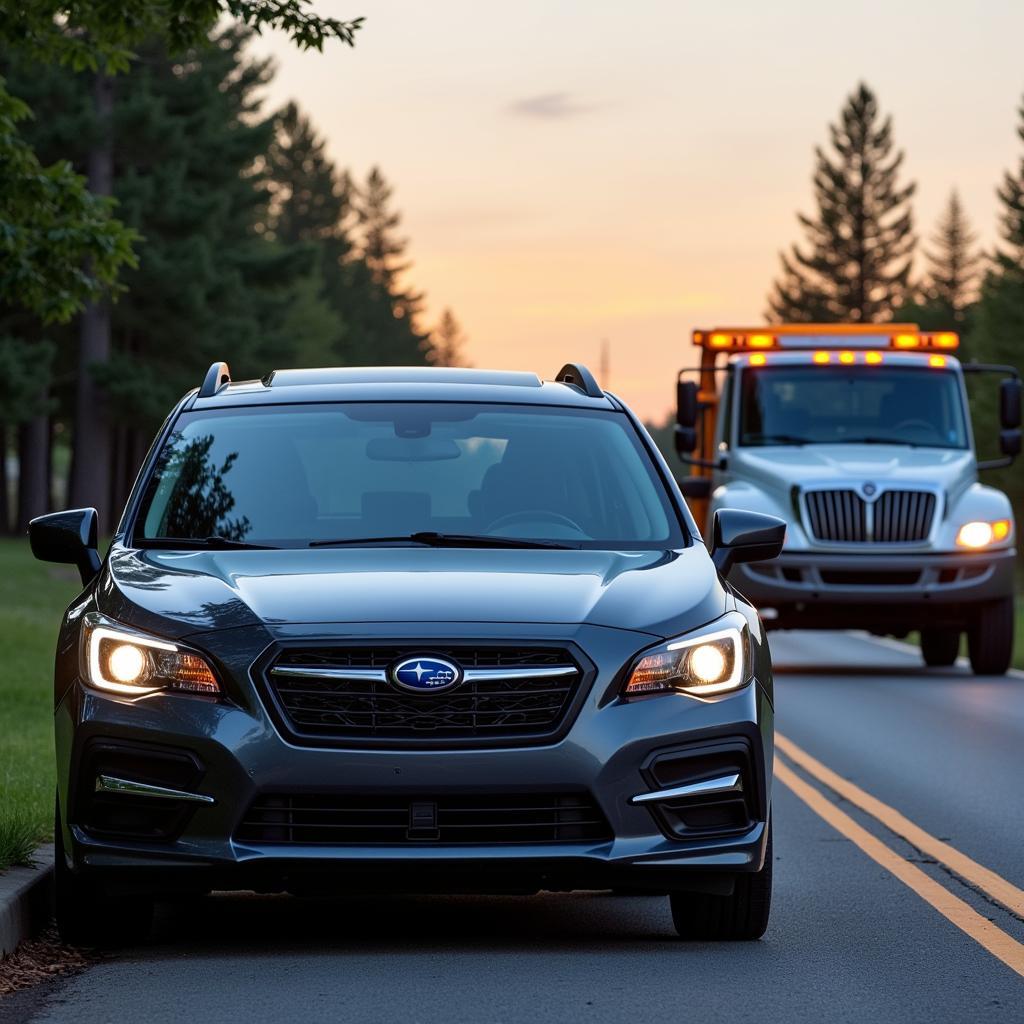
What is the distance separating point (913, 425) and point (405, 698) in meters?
14.8

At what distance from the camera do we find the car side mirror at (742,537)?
8039 millimetres

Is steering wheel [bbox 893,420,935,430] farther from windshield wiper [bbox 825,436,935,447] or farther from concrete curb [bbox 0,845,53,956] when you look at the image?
concrete curb [bbox 0,845,53,956]

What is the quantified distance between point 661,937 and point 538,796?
3.70ft

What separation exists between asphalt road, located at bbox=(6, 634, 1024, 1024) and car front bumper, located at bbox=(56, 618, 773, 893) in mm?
304

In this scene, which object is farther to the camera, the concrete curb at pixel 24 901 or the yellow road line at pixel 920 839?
the yellow road line at pixel 920 839

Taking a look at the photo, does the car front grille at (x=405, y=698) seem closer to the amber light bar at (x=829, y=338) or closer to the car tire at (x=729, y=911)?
the car tire at (x=729, y=911)

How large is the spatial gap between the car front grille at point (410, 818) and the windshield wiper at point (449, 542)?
3.67 ft

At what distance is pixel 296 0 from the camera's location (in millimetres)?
14562

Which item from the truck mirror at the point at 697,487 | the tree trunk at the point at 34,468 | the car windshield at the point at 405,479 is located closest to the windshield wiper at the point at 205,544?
the car windshield at the point at 405,479

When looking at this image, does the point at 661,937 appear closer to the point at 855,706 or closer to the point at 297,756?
the point at 297,756

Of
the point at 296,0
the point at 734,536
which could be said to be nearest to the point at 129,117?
the point at 296,0

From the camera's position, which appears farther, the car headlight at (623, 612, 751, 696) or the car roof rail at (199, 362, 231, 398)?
the car roof rail at (199, 362, 231, 398)

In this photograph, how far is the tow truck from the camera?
19.9m

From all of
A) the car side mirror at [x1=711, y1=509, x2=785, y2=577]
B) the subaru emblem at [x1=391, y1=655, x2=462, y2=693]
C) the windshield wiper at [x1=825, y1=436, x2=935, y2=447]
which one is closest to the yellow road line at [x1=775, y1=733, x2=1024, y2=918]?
the car side mirror at [x1=711, y1=509, x2=785, y2=577]
